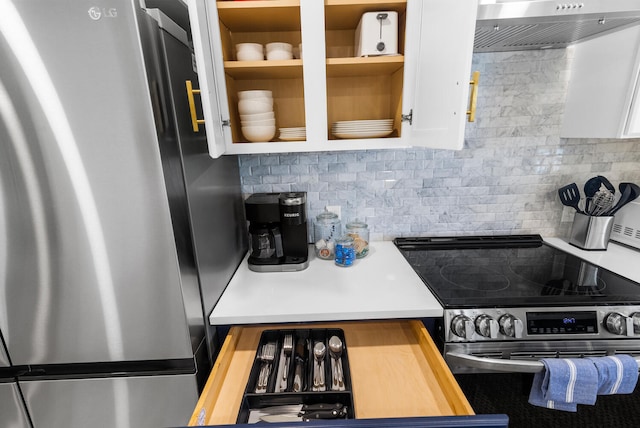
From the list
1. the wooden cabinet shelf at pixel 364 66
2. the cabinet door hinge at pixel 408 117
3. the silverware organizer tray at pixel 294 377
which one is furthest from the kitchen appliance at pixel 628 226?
the silverware organizer tray at pixel 294 377

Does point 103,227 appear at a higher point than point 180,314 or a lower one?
higher

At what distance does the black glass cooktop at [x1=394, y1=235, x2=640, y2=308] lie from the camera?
3.17 ft

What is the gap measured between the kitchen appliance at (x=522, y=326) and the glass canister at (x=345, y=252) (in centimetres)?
31

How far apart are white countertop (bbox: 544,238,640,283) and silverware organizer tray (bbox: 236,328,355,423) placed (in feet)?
3.73

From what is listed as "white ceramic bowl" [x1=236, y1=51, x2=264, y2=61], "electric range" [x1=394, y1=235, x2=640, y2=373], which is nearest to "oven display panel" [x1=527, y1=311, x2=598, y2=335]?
"electric range" [x1=394, y1=235, x2=640, y2=373]

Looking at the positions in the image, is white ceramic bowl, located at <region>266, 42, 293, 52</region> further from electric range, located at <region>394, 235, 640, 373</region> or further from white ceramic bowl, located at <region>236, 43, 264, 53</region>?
electric range, located at <region>394, 235, 640, 373</region>

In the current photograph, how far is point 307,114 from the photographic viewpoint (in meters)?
1.04

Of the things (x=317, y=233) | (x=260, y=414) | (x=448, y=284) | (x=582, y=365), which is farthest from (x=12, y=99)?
(x=582, y=365)

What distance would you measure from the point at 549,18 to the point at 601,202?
84 cm

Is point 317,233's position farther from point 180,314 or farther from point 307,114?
point 180,314

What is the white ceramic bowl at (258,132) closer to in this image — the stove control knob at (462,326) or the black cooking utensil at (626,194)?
the stove control knob at (462,326)

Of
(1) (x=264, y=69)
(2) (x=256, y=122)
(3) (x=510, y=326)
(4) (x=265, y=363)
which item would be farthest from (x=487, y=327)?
(1) (x=264, y=69)

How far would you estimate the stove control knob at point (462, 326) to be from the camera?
923 mm

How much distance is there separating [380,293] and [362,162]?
66cm
